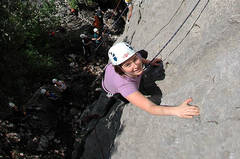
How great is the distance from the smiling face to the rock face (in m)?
1.01

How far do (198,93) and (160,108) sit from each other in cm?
84

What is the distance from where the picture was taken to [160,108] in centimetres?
340

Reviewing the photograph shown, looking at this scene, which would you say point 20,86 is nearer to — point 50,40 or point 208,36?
point 50,40

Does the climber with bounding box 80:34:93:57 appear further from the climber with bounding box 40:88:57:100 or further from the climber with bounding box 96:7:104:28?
the climber with bounding box 40:88:57:100

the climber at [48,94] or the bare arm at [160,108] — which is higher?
the bare arm at [160,108]

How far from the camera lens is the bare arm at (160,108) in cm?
341

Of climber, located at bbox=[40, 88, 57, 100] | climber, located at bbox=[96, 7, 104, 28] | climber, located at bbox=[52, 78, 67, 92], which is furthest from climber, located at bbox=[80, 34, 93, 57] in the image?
climber, located at bbox=[40, 88, 57, 100]

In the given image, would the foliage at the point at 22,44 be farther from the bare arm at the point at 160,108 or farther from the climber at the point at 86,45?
the bare arm at the point at 160,108

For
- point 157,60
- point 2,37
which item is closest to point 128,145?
point 157,60

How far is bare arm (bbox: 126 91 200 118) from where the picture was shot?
3410mm

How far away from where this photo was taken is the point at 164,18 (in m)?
6.12

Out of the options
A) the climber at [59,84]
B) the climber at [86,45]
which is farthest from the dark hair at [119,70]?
the climber at [86,45]

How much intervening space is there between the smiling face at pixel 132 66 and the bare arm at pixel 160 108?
385 millimetres

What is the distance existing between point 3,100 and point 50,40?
5512 mm
